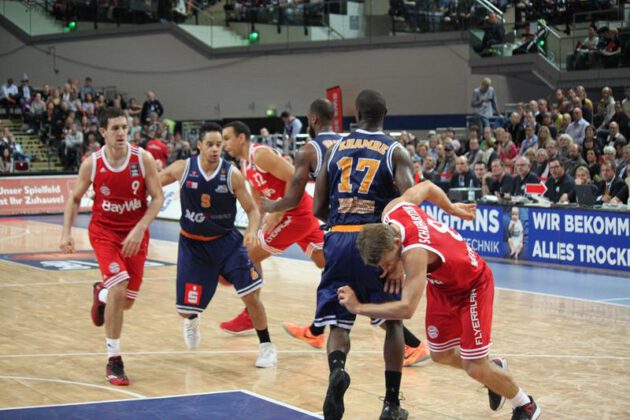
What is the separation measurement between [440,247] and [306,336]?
352 centimetres

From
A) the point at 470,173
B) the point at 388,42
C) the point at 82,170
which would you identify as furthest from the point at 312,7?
the point at 82,170

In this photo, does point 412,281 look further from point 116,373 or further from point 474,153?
point 474,153

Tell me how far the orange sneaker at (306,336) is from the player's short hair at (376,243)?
359cm

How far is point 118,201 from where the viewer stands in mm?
7766

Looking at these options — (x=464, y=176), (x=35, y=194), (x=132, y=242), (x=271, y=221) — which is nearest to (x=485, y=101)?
(x=464, y=176)

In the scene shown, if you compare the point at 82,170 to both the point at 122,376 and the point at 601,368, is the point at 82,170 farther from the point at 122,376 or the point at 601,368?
the point at 601,368

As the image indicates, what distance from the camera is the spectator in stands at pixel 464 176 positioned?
16.5m

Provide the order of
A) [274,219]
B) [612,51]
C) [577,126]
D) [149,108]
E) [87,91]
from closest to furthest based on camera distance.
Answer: [274,219] < [577,126] < [612,51] < [149,108] < [87,91]

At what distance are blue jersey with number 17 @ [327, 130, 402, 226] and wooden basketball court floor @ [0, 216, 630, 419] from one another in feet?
4.38

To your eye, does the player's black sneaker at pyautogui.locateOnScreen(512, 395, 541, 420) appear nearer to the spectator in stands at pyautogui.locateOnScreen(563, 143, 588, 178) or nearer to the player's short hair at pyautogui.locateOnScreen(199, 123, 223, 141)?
the player's short hair at pyautogui.locateOnScreen(199, 123, 223, 141)

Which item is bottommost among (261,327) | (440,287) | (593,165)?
(261,327)

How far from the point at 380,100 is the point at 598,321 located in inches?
188

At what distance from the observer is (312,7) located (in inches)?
1069

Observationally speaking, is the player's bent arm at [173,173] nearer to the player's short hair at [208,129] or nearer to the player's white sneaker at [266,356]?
the player's short hair at [208,129]
